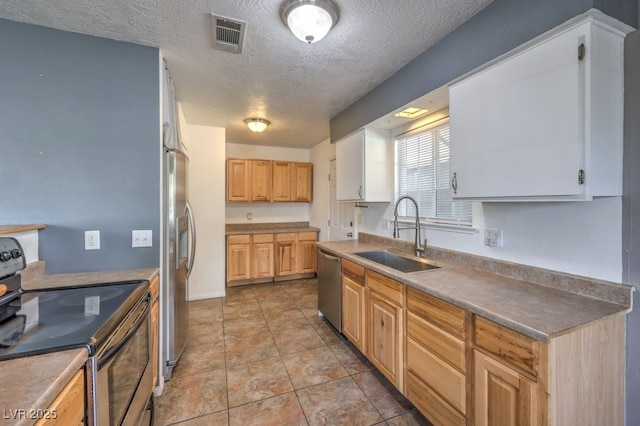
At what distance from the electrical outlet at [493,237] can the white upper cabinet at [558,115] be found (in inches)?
16.5

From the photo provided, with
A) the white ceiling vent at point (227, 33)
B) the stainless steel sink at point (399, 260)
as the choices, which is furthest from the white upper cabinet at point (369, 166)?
the white ceiling vent at point (227, 33)

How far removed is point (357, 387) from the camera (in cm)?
202

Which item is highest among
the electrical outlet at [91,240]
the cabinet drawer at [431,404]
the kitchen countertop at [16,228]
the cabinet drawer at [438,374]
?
the kitchen countertop at [16,228]

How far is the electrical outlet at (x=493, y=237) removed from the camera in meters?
1.78

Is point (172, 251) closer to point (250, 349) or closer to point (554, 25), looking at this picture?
point (250, 349)

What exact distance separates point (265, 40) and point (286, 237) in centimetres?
320

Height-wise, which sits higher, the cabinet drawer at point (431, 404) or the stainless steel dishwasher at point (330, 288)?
the stainless steel dishwasher at point (330, 288)

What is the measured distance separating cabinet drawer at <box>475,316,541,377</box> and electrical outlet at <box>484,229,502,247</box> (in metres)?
0.72

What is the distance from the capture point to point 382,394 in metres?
1.95

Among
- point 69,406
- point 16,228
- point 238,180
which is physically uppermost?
point 238,180

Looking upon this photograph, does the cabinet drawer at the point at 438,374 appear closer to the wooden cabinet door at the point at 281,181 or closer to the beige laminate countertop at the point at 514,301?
the beige laminate countertop at the point at 514,301

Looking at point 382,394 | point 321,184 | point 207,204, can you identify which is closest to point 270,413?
point 382,394

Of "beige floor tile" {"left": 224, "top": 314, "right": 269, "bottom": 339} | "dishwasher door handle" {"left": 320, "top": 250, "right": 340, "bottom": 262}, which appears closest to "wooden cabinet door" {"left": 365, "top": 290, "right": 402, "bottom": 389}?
"dishwasher door handle" {"left": 320, "top": 250, "right": 340, "bottom": 262}

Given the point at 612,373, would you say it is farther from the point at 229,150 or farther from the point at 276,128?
the point at 229,150
